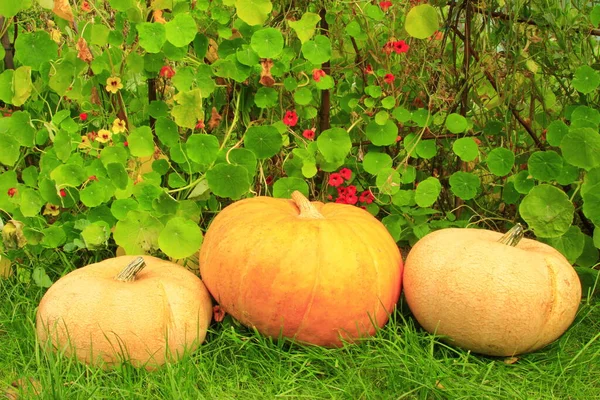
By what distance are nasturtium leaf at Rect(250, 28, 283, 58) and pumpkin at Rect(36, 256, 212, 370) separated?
0.81 meters

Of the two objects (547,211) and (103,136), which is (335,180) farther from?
(103,136)

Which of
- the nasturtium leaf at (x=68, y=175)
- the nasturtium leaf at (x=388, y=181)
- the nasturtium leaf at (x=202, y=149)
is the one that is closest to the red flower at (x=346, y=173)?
the nasturtium leaf at (x=388, y=181)

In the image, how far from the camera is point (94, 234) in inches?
Answer: 91.6

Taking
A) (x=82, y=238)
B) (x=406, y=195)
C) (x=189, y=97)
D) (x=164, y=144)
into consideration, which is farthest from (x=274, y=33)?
(x=82, y=238)

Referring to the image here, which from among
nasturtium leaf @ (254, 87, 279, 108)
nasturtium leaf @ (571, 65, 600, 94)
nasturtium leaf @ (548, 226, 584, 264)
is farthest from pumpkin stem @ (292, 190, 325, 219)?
nasturtium leaf @ (571, 65, 600, 94)

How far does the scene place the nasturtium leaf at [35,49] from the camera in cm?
240

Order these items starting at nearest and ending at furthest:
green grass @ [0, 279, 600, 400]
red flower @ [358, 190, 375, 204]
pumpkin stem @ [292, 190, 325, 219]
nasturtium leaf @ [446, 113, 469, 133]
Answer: green grass @ [0, 279, 600, 400]
pumpkin stem @ [292, 190, 325, 219]
nasturtium leaf @ [446, 113, 469, 133]
red flower @ [358, 190, 375, 204]

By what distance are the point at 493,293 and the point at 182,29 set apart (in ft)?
4.36

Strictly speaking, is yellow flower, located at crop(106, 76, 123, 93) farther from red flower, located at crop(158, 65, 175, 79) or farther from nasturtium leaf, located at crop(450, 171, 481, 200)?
nasturtium leaf, located at crop(450, 171, 481, 200)

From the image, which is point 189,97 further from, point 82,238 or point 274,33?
point 82,238

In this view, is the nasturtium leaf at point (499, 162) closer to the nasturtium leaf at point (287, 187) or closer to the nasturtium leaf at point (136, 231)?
the nasturtium leaf at point (287, 187)

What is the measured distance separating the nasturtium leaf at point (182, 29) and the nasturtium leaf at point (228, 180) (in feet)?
1.45

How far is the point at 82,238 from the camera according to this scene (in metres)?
2.44

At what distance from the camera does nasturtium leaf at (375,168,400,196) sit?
242cm
